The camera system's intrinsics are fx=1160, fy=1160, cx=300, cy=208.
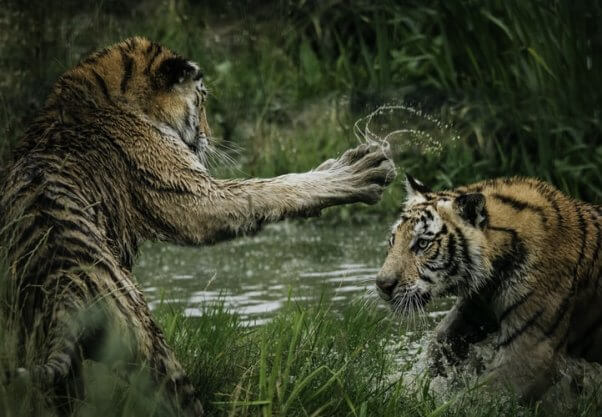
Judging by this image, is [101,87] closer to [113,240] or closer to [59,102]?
[59,102]

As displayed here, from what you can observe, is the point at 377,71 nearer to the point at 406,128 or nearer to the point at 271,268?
the point at 406,128

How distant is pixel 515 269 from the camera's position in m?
5.25

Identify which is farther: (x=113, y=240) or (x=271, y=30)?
(x=271, y=30)

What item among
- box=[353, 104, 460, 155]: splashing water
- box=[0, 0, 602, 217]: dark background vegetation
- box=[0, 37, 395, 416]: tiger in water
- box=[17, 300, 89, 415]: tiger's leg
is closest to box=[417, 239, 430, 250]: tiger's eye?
box=[0, 37, 395, 416]: tiger in water

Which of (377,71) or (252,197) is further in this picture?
(377,71)

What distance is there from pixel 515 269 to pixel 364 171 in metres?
0.81

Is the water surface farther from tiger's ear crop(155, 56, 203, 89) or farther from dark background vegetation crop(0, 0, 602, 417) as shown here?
tiger's ear crop(155, 56, 203, 89)

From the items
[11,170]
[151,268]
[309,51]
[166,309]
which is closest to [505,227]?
[166,309]

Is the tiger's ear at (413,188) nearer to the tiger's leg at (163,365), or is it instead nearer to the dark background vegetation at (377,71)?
the dark background vegetation at (377,71)

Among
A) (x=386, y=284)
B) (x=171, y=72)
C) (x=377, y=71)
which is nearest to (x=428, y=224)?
(x=386, y=284)

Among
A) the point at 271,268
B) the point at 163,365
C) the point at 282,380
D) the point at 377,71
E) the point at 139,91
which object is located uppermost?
the point at 139,91

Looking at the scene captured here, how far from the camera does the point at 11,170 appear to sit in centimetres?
448

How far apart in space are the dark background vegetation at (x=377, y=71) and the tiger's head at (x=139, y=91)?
1.47 m

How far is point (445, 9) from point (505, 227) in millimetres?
4367
